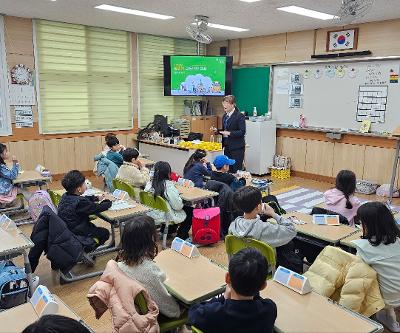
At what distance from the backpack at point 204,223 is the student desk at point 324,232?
127 cm

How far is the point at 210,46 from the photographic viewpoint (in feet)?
29.3

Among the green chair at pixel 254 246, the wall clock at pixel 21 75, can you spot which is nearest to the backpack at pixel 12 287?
the green chair at pixel 254 246

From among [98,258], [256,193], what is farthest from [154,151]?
[256,193]

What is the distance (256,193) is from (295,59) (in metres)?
5.52

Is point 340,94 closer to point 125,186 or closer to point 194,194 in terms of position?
point 194,194

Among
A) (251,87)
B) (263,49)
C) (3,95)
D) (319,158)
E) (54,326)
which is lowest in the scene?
(319,158)

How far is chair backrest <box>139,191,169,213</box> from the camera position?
378cm

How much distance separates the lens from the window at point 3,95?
6.13m

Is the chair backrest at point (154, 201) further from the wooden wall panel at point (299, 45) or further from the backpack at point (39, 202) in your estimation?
Answer: the wooden wall panel at point (299, 45)

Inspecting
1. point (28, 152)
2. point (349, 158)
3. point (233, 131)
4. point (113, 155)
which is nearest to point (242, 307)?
point (113, 155)

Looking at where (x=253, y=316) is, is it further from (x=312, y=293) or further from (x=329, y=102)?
(x=329, y=102)

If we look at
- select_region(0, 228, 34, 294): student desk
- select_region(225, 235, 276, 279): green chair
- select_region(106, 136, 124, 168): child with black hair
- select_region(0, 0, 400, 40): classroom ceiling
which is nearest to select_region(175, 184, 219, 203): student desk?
select_region(106, 136, 124, 168): child with black hair

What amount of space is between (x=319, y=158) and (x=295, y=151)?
0.56 meters

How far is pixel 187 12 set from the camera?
19.0ft
